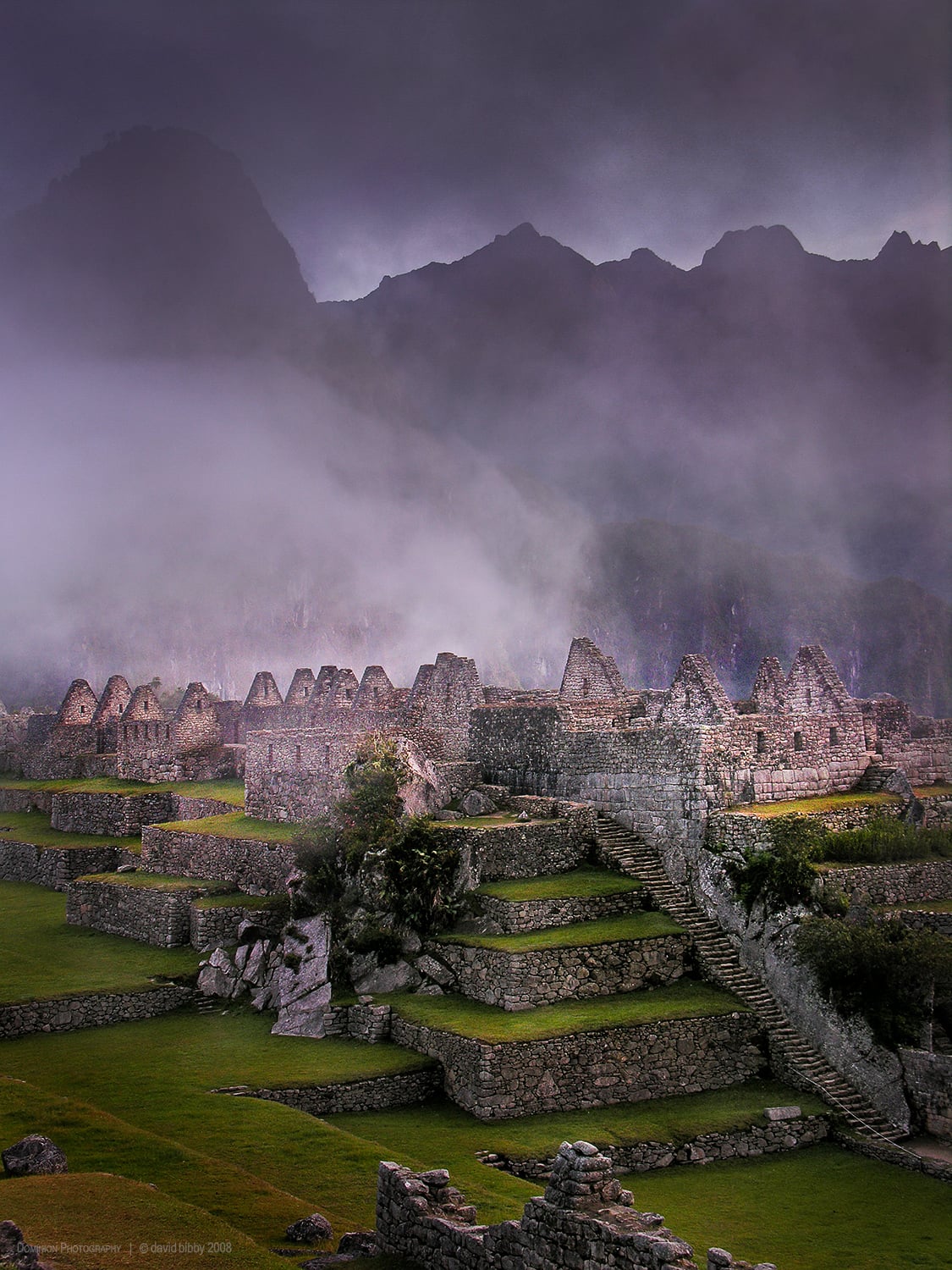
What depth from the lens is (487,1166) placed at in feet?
48.5

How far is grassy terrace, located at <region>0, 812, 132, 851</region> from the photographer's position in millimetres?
35344

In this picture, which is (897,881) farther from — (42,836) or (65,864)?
(42,836)

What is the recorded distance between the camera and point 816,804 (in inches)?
886

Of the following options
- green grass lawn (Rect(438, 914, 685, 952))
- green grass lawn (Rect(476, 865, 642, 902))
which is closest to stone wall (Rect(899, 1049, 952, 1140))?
green grass lawn (Rect(438, 914, 685, 952))

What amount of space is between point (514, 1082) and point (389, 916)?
5690 millimetres

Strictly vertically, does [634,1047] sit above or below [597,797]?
below

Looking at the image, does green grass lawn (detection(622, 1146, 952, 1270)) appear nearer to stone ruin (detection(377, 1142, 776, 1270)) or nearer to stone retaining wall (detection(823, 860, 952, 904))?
stone ruin (detection(377, 1142, 776, 1270))

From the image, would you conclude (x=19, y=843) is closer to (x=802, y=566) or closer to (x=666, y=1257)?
(x=802, y=566)

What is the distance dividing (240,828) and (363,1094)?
492 inches

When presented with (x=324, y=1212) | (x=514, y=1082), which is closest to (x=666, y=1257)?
(x=324, y=1212)

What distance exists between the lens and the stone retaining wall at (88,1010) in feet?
68.4

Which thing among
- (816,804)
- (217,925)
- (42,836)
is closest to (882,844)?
(816,804)

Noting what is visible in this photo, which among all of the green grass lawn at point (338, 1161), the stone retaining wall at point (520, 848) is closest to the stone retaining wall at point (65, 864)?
the stone retaining wall at point (520, 848)

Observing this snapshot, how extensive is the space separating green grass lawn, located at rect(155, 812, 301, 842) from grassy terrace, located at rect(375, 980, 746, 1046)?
7543 mm
